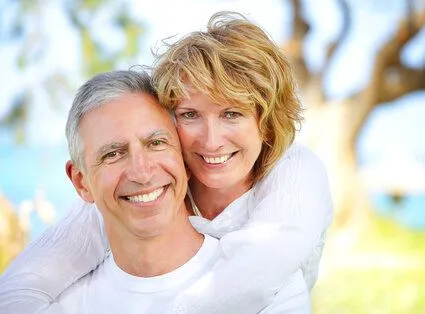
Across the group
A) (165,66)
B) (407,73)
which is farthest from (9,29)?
(165,66)

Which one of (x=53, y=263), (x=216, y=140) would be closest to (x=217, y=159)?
(x=216, y=140)

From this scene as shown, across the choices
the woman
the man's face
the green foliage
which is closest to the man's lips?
the man's face

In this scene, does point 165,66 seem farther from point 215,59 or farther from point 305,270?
point 305,270

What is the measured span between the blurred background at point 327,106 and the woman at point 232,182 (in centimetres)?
396

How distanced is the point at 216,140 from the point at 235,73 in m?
0.16

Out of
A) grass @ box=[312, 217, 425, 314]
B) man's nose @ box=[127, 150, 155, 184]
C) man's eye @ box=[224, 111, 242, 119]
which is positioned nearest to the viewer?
man's nose @ box=[127, 150, 155, 184]

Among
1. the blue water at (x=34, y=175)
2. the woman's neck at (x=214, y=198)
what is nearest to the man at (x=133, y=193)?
the woman's neck at (x=214, y=198)

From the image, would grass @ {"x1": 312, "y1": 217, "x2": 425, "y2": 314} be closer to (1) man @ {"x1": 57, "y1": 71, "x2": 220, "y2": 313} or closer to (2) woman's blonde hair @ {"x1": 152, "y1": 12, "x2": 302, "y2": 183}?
(2) woman's blonde hair @ {"x1": 152, "y1": 12, "x2": 302, "y2": 183}

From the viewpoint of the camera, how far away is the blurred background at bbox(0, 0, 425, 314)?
6.02 metres

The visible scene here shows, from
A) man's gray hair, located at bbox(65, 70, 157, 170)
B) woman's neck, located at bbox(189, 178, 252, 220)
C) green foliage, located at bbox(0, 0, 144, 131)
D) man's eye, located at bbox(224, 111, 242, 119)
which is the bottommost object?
green foliage, located at bbox(0, 0, 144, 131)

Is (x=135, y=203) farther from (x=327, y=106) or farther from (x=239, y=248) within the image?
(x=327, y=106)

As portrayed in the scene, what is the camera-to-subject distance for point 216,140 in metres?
1.96

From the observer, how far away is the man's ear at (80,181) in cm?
186

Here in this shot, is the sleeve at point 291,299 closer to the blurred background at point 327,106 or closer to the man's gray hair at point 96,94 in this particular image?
the man's gray hair at point 96,94
